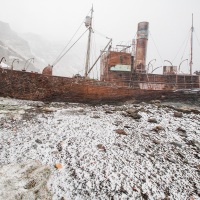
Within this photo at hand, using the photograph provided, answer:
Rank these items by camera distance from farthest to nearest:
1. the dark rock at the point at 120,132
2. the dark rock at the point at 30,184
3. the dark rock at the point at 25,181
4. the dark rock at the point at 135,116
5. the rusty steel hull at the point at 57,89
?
the rusty steel hull at the point at 57,89 < the dark rock at the point at 135,116 < the dark rock at the point at 120,132 < the dark rock at the point at 30,184 < the dark rock at the point at 25,181

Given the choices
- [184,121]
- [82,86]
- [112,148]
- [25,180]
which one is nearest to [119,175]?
[112,148]

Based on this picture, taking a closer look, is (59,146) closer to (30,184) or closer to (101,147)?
(101,147)

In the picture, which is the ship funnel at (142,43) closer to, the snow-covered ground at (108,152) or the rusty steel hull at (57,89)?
the rusty steel hull at (57,89)

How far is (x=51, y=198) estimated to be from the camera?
291 cm

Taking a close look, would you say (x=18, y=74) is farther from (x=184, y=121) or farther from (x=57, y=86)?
(x=184, y=121)

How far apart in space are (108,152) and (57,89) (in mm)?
5869

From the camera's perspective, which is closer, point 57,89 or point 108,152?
point 108,152

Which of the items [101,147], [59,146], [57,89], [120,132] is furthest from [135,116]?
[57,89]

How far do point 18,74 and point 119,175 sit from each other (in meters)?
7.61

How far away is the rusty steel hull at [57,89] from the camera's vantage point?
873 cm

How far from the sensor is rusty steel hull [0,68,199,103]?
28.7ft

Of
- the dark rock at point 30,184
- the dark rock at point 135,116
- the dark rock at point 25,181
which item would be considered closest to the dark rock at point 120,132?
the dark rock at point 135,116

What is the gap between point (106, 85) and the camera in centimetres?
996

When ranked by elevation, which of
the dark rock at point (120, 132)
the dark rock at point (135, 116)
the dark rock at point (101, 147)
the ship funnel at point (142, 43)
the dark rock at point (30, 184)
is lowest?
the dark rock at point (30, 184)
